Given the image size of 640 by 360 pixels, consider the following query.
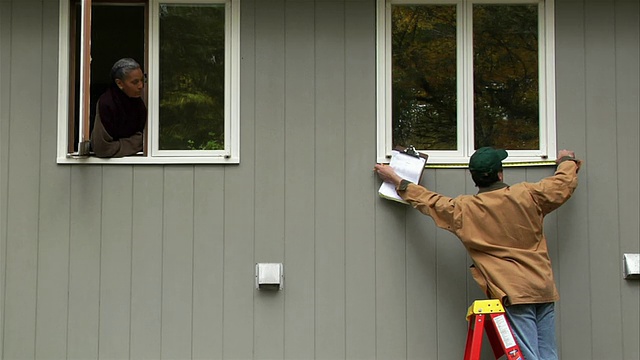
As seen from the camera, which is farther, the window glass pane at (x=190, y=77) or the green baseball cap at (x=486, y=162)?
the window glass pane at (x=190, y=77)

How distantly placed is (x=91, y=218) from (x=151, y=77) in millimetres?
1040

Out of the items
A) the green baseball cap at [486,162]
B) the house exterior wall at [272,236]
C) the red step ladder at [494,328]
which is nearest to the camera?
Result: the red step ladder at [494,328]

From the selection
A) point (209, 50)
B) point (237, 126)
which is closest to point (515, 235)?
point (237, 126)

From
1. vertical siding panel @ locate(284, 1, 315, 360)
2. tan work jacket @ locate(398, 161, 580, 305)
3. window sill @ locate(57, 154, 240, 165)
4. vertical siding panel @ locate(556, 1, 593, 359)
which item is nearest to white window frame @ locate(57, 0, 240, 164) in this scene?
window sill @ locate(57, 154, 240, 165)

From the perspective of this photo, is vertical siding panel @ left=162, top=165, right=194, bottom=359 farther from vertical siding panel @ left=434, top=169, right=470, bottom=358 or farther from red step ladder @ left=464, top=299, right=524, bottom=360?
red step ladder @ left=464, top=299, right=524, bottom=360

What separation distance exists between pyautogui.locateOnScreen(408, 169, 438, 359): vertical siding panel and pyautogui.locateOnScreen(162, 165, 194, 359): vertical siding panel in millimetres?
1424

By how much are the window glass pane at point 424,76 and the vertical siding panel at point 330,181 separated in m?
0.41

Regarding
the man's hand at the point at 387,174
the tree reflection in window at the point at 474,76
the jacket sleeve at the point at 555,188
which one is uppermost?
the tree reflection in window at the point at 474,76

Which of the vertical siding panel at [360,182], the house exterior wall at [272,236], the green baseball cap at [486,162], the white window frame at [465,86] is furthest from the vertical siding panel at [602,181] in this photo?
the vertical siding panel at [360,182]

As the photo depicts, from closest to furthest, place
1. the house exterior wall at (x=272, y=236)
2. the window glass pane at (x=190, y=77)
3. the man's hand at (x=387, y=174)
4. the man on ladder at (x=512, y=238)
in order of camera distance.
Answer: the man on ladder at (x=512, y=238) < the man's hand at (x=387, y=174) < the house exterior wall at (x=272, y=236) < the window glass pane at (x=190, y=77)

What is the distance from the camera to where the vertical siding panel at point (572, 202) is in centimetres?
462

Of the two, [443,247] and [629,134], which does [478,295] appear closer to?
[443,247]

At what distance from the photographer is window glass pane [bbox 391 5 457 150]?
4.77 metres

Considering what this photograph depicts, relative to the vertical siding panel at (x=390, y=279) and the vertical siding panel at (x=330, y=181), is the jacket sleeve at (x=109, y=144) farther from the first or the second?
the vertical siding panel at (x=390, y=279)
